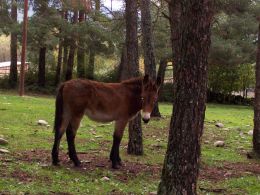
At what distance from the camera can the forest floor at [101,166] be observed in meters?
6.59

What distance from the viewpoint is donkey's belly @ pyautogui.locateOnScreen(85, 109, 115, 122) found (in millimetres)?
8211

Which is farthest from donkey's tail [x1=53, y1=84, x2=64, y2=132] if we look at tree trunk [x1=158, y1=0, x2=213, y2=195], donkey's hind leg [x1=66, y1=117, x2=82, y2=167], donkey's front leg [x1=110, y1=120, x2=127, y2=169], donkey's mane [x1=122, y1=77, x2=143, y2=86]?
tree trunk [x1=158, y1=0, x2=213, y2=195]

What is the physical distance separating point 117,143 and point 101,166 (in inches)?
20.3

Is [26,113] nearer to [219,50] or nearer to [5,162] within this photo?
[5,162]

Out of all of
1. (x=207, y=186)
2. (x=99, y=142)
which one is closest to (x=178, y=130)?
(x=207, y=186)

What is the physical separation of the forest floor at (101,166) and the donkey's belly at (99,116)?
82 cm

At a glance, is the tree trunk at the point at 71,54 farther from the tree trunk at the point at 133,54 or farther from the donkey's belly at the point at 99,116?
the donkey's belly at the point at 99,116

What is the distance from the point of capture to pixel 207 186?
7.33 meters

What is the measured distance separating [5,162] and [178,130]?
153 inches

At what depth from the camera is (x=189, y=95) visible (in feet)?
15.7

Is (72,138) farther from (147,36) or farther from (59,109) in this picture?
(147,36)

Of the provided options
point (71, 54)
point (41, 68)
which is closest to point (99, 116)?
point (71, 54)

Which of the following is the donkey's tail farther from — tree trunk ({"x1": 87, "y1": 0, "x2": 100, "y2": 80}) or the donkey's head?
tree trunk ({"x1": 87, "y1": 0, "x2": 100, "y2": 80})

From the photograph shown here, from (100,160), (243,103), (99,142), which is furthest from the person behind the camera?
(243,103)
